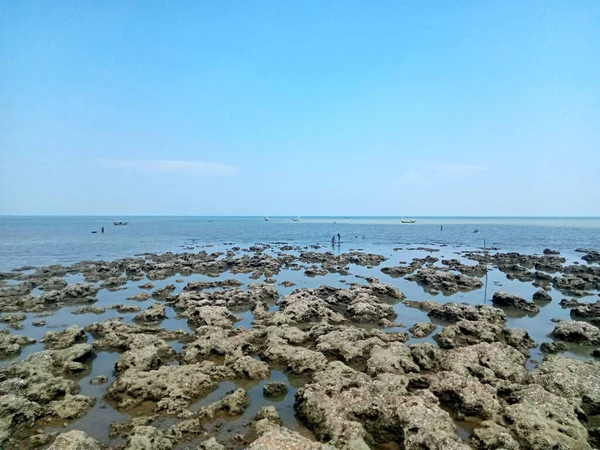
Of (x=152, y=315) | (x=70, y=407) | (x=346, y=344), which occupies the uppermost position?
(x=346, y=344)

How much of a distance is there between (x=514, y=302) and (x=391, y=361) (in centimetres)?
1720

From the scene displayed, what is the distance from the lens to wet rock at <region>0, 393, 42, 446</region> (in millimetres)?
10477

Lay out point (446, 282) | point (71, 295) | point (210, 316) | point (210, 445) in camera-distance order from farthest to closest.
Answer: point (446, 282) → point (71, 295) → point (210, 316) → point (210, 445)

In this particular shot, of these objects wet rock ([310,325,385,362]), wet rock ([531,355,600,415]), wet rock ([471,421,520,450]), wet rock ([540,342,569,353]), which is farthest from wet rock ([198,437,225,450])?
wet rock ([540,342,569,353])

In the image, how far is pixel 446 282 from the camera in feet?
109

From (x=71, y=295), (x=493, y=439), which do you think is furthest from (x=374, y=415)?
(x=71, y=295)

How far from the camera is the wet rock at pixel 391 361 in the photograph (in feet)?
48.3

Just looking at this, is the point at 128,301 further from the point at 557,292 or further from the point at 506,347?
the point at 557,292

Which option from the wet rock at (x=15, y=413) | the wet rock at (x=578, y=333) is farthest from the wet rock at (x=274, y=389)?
the wet rock at (x=578, y=333)

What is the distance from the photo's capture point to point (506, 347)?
54.3ft

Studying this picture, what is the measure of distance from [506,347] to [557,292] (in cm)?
2184

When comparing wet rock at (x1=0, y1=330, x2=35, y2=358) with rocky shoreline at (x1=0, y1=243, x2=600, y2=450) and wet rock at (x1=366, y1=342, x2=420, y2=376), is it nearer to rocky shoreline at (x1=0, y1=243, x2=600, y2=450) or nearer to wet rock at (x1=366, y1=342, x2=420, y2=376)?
rocky shoreline at (x1=0, y1=243, x2=600, y2=450)

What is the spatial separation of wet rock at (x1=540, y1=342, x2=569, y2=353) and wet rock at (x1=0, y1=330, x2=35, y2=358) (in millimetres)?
27780

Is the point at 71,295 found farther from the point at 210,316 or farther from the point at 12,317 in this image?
the point at 210,316
